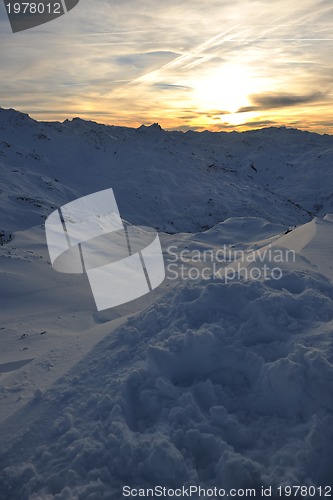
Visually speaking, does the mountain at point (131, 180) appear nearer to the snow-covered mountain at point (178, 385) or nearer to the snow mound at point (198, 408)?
the snow-covered mountain at point (178, 385)

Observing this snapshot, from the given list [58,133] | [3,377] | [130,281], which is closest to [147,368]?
[3,377]

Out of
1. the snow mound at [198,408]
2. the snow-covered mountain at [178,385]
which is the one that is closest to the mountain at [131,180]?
the snow-covered mountain at [178,385]

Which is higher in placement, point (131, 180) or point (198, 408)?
point (198, 408)

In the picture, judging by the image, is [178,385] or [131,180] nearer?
[178,385]

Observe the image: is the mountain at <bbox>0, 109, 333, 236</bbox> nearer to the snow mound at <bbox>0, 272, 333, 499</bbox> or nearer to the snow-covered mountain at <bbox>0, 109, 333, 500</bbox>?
the snow-covered mountain at <bbox>0, 109, 333, 500</bbox>

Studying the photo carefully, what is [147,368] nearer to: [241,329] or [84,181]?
[241,329]

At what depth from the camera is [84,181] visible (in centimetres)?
3578

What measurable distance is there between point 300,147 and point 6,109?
219ft

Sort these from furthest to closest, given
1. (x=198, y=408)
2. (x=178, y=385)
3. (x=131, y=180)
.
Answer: (x=131, y=180), (x=178, y=385), (x=198, y=408)

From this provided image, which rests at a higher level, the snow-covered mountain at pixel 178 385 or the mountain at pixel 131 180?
the snow-covered mountain at pixel 178 385

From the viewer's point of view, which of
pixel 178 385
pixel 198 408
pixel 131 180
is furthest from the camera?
pixel 131 180

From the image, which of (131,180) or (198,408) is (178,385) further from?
(131,180)

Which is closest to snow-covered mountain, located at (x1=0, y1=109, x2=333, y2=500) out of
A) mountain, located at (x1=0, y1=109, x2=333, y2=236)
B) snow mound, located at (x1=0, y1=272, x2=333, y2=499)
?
snow mound, located at (x1=0, y1=272, x2=333, y2=499)

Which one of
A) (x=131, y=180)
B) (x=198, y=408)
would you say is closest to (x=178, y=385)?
(x=198, y=408)
